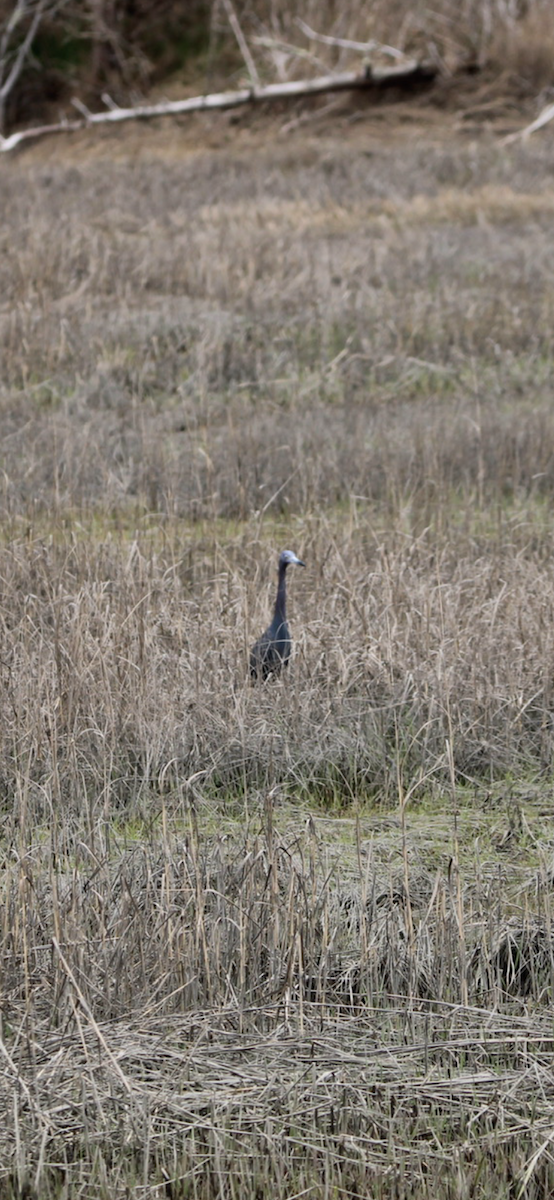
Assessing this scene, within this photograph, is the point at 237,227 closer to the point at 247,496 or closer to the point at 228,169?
the point at 228,169

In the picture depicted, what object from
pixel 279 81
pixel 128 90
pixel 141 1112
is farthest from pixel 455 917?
pixel 128 90

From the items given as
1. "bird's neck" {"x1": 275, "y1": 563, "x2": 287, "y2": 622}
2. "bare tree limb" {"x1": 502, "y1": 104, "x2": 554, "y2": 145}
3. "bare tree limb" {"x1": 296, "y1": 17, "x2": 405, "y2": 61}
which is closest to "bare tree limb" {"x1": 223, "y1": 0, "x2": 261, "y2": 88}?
"bare tree limb" {"x1": 296, "y1": 17, "x2": 405, "y2": 61}

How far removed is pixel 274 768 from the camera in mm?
4281

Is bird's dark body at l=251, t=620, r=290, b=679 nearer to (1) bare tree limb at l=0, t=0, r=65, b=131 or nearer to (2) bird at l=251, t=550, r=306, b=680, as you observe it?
(2) bird at l=251, t=550, r=306, b=680

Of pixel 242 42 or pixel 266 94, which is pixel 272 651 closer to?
pixel 266 94

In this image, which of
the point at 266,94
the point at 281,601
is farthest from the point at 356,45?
the point at 281,601

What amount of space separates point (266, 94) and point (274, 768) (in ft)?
64.5

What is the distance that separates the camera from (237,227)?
14273 millimetres

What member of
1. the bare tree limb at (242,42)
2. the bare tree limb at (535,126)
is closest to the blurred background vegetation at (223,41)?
the bare tree limb at (242,42)

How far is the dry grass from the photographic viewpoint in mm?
3062

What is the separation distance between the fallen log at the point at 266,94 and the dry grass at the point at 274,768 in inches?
472

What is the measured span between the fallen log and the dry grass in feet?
39.4

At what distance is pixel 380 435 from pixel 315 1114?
6.26m

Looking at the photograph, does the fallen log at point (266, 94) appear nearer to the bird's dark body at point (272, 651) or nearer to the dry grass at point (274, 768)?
the dry grass at point (274, 768)
